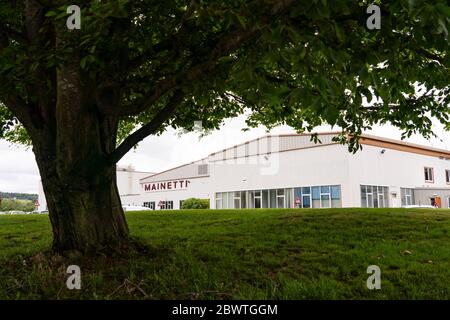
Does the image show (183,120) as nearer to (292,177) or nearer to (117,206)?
(117,206)

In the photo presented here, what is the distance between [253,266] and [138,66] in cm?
334

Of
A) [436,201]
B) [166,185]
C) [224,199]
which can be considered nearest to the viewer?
[436,201]

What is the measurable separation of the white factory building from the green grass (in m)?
25.3

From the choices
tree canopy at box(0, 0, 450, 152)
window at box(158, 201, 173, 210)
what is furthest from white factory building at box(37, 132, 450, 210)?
tree canopy at box(0, 0, 450, 152)

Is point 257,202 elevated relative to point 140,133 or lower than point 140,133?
lower

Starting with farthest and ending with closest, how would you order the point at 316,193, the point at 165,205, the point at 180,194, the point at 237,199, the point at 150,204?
1. the point at 150,204
2. the point at 165,205
3. the point at 180,194
4. the point at 237,199
5. the point at 316,193

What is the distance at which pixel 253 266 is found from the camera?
20.6ft

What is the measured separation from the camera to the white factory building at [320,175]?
34.7 m

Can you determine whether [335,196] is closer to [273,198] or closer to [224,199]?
[273,198]

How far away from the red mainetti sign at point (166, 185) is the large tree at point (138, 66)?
138 feet

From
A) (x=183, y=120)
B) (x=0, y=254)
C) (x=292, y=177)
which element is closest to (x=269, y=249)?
(x=183, y=120)

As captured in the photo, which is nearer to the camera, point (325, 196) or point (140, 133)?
point (140, 133)

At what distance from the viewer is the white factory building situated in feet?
114

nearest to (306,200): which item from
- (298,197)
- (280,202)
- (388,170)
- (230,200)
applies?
(298,197)
